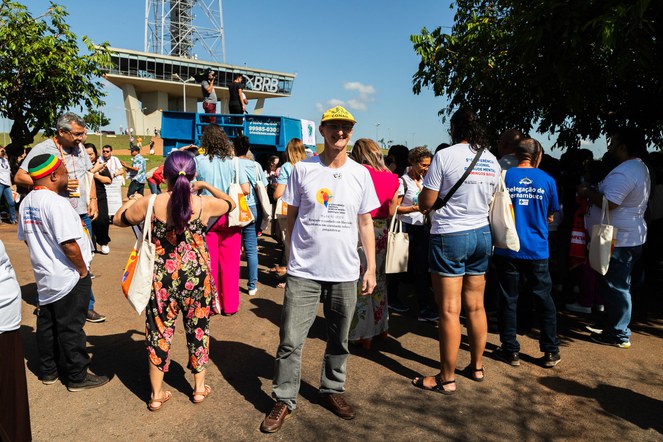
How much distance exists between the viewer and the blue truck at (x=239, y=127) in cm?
951

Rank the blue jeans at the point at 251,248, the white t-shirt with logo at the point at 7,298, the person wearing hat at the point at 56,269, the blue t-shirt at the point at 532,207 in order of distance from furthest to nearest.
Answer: the blue jeans at the point at 251,248 → the blue t-shirt at the point at 532,207 → the person wearing hat at the point at 56,269 → the white t-shirt with logo at the point at 7,298

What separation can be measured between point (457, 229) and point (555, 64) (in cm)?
263

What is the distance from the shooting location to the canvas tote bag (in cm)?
306

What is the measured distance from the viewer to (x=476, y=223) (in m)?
3.53

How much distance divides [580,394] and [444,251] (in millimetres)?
1535

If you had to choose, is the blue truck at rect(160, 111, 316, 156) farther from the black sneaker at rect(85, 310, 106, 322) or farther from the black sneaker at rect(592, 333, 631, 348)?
the black sneaker at rect(592, 333, 631, 348)

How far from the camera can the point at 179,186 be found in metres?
3.11

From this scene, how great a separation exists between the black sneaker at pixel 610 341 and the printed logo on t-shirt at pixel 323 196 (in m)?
3.33

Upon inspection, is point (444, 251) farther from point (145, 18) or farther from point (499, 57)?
point (145, 18)

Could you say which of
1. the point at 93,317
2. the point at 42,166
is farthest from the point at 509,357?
the point at 93,317

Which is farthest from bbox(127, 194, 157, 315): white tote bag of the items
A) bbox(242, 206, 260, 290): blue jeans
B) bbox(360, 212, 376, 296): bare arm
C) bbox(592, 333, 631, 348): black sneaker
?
bbox(592, 333, 631, 348): black sneaker

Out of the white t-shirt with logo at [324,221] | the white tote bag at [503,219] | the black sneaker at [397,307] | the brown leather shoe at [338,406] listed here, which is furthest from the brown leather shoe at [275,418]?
the black sneaker at [397,307]

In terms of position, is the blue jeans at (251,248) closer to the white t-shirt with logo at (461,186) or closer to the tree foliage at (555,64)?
the white t-shirt with logo at (461,186)

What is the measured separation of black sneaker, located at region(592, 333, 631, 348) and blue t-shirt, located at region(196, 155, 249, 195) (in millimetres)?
4102
